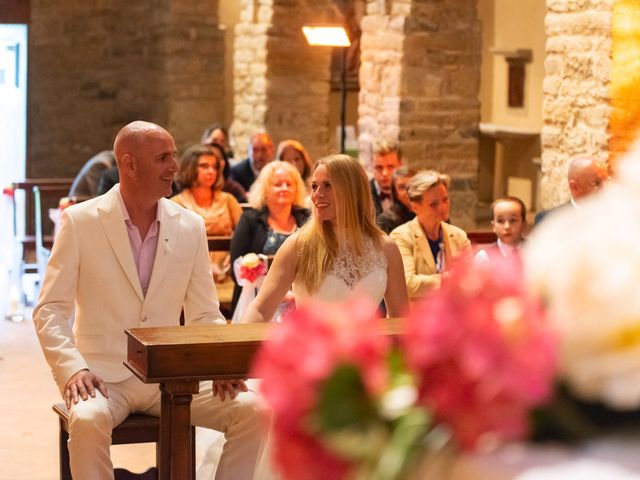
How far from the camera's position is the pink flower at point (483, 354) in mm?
944

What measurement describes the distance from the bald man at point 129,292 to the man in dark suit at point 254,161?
18.3 feet

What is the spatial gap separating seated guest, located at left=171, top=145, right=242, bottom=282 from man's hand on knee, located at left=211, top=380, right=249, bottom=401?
3862mm

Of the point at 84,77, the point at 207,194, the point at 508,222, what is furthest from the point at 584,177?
the point at 84,77

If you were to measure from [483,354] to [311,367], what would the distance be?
0.14 m

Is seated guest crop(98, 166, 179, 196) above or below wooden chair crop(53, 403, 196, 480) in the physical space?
above

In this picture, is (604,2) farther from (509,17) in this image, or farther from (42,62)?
(42,62)

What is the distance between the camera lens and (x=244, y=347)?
3.70 meters

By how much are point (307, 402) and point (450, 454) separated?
0.45 feet

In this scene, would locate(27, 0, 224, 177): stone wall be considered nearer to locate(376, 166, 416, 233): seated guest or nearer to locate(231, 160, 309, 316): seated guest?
locate(376, 166, 416, 233): seated guest

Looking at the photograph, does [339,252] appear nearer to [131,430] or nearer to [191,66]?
[131,430]

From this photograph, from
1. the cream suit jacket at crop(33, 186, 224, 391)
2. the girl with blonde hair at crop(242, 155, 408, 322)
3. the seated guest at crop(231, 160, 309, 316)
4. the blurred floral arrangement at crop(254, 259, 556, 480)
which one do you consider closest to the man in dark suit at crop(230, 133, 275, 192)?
the seated guest at crop(231, 160, 309, 316)

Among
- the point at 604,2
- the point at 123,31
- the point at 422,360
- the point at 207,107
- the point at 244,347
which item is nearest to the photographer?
the point at 422,360

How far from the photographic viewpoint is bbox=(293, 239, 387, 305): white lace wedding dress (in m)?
4.80

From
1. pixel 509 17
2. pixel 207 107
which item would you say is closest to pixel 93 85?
pixel 207 107
